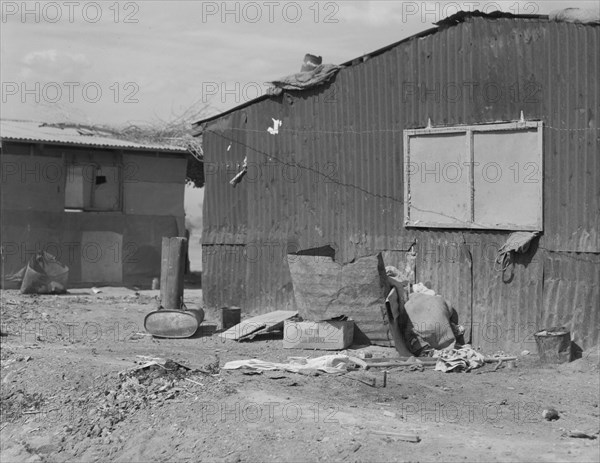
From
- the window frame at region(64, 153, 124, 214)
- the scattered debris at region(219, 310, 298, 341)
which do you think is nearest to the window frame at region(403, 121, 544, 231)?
the scattered debris at region(219, 310, 298, 341)

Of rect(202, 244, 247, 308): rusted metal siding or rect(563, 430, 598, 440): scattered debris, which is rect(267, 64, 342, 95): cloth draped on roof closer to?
rect(202, 244, 247, 308): rusted metal siding

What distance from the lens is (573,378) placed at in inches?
423

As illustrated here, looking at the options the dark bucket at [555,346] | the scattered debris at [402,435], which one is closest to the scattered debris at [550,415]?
the scattered debris at [402,435]

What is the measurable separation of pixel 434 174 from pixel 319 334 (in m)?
2.79

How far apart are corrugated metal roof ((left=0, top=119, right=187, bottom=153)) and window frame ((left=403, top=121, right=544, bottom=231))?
1049 cm

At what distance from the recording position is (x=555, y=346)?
1135 cm

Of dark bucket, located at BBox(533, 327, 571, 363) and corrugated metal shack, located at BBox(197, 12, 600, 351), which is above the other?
corrugated metal shack, located at BBox(197, 12, 600, 351)

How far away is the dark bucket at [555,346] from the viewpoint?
1133 centimetres

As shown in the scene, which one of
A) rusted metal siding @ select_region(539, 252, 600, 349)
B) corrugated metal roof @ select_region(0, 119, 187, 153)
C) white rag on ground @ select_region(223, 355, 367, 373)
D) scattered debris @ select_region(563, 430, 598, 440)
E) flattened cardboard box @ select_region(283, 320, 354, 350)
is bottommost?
scattered debris @ select_region(563, 430, 598, 440)

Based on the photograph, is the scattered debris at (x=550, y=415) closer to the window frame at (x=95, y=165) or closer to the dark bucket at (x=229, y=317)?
the dark bucket at (x=229, y=317)

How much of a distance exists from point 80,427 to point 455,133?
634 centimetres

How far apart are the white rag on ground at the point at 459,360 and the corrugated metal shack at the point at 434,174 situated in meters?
0.75

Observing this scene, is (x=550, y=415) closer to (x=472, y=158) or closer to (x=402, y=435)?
(x=402, y=435)

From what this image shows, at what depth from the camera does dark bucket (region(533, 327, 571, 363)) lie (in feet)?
37.2
